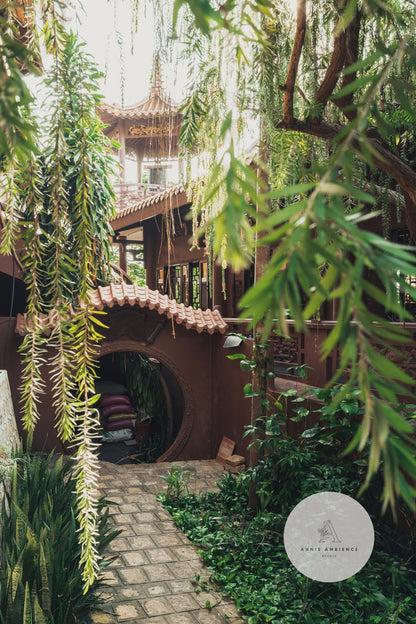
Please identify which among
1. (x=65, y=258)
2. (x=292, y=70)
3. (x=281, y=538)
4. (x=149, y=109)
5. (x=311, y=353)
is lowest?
(x=281, y=538)

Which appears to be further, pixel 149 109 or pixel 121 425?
pixel 121 425

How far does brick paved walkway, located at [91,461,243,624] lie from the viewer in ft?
12.4

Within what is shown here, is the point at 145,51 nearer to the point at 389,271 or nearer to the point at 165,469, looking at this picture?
the point at 389,271

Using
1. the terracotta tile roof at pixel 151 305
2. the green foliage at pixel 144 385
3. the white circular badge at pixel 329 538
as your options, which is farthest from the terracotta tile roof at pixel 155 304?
the white circular badge at pixel 329 538

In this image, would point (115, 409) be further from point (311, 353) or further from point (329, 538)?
point (329, 538)

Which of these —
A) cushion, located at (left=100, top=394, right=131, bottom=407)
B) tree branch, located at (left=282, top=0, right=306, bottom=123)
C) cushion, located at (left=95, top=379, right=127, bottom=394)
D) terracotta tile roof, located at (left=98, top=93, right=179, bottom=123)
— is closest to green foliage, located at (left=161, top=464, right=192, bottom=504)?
cushion, located at (left=100, top=394, right=131, bottom=407)

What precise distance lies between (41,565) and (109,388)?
22.4 feet

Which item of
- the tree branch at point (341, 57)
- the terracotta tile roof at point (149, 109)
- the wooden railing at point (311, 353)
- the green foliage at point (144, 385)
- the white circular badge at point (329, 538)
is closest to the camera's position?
the terracotta tile roof at point (149, 109)

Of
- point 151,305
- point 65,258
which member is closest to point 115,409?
point 151,305

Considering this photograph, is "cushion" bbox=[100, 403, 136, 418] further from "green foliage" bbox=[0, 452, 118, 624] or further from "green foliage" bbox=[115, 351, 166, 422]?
"green foliage" bbox=[0, 452, 118, 624]

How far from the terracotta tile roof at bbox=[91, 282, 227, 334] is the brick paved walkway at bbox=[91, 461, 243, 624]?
209cm

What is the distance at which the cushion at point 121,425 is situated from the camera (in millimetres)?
9461

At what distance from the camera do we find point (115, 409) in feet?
31.2

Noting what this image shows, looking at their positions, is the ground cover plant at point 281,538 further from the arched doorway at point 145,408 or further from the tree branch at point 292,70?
the arched doorway at point 145,408
